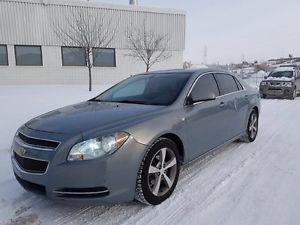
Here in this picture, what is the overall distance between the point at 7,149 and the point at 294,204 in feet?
15.8

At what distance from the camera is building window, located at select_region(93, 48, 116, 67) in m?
24.4

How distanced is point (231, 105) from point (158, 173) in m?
2.29

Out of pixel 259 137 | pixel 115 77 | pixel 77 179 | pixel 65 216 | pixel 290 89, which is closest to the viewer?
pixel 77 179

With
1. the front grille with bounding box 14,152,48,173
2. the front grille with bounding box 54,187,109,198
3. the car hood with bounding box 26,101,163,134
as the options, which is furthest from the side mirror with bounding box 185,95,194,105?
the front grille with bounding box 14,152,48,173

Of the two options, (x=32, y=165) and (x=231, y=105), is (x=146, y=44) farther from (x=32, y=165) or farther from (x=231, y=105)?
(x=32, y=165)

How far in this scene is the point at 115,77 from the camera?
25.2 meters

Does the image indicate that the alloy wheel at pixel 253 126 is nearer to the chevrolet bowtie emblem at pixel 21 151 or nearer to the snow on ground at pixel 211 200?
the snow on ground at pixel 211 200

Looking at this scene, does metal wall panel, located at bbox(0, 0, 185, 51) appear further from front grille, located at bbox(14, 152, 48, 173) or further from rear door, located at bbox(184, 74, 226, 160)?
front grille, located at bbox(14, 152, 48, 173)

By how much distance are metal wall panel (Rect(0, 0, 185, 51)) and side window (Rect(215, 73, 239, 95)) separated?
19.9m

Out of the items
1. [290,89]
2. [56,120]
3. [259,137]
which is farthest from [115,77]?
[56,120]

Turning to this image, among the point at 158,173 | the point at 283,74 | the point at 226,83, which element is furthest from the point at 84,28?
the point at 158,173

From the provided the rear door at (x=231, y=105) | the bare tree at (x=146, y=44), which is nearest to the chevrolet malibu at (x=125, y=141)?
the rear door at (x=231, y=105)

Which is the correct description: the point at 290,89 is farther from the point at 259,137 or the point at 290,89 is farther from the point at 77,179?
the point at 77,179

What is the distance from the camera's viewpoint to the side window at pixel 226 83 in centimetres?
533
